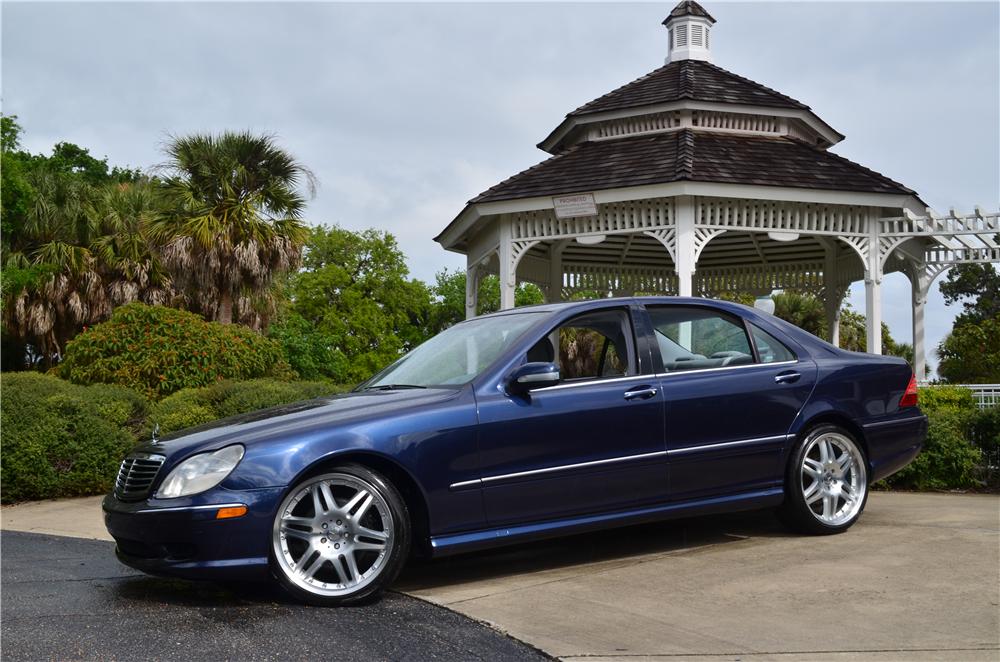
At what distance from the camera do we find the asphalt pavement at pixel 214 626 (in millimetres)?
3941

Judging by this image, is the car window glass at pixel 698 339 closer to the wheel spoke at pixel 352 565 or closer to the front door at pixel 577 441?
the front door at pixel 577 441

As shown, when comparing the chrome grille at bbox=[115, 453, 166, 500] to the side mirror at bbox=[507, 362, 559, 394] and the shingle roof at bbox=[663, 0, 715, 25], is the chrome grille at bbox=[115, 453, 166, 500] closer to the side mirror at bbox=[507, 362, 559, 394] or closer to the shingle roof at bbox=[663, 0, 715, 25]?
the side mirror at bbox=[507, 362, 559, 394]

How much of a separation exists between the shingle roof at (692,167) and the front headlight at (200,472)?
1053 centimetres

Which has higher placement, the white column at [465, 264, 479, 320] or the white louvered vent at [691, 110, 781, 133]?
the white louvered vent at [691, 110, 781, 133]

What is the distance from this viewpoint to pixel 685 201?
14609mm

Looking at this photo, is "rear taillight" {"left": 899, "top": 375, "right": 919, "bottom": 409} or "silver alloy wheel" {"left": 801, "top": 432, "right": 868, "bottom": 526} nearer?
"silver alloy wheel" {"left": 801, "top": 432, "right": 868, "bottom": 526}

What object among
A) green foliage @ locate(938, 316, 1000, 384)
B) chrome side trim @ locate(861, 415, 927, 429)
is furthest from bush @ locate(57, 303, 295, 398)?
green foliage @ locate(938, 316, 1000, 384)

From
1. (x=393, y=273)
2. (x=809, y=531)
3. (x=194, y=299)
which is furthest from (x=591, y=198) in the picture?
(x=393, y=273)

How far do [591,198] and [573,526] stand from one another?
32.8 ft

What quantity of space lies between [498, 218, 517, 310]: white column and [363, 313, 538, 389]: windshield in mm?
9296

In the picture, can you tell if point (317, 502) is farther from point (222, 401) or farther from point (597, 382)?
point (222, 401)

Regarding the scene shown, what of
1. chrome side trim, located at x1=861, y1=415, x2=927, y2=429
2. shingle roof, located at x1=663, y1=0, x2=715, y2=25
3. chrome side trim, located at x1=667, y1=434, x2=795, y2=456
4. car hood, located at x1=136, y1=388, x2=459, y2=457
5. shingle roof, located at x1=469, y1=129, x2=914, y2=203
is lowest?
chrome side trim, located at x1=667, y1=434, x2=795, y2=456

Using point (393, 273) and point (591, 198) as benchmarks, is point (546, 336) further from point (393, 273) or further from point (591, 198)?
point (393, 273)

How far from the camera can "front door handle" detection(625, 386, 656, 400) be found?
5.57m
